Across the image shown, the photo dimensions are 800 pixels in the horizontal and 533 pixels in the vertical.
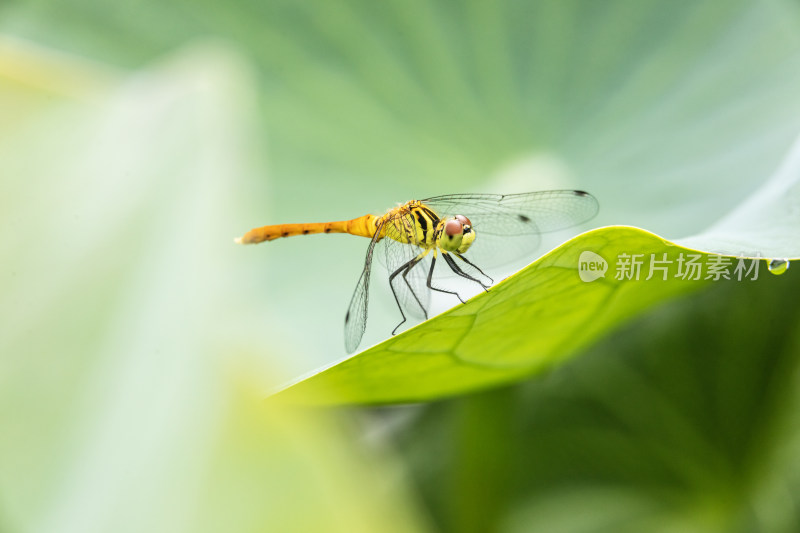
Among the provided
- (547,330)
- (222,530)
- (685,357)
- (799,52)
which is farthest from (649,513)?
(222,530)

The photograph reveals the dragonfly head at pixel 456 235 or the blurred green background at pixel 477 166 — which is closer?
the blurred green background at pixel 477 166

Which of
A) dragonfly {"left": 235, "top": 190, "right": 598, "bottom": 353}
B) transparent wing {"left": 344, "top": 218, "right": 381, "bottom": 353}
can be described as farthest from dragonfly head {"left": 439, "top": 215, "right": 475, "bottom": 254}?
transparent wing {"left": 344, "top": 218, "right": 381, "bottom": 353}

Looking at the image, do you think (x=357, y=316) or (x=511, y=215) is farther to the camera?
(x=511, y=215)

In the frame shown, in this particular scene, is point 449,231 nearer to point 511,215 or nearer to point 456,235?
point 456,235

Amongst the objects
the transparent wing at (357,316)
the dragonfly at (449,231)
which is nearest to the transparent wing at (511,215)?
the dragonfly at (449,231)

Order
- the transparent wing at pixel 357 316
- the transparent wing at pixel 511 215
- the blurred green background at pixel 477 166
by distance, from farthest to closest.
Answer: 1. the transparent wing at pixel 511 215
2. the transparent wing at pixel 357 316
3. the blurred green background at pixel 477 166

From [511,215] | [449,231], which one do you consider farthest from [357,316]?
[511,215]

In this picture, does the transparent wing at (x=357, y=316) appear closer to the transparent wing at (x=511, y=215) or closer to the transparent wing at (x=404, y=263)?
the transparent wing at (x=404, y=263)
